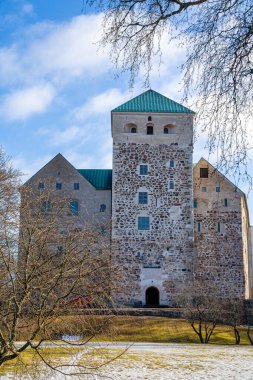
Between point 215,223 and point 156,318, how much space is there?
42.0ft

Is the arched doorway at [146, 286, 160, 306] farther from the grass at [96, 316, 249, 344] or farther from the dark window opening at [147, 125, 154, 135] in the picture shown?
the dark window opening at [147, 125, 154, 135]

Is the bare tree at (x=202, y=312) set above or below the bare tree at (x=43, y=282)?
below

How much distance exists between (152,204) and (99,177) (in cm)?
715

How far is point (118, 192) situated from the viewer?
39938 mm

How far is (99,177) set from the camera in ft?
147

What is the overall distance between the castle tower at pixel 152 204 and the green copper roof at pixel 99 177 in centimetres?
360

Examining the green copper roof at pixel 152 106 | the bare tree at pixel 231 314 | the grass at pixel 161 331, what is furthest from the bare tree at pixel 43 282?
the green copper roof at pixel 152 106

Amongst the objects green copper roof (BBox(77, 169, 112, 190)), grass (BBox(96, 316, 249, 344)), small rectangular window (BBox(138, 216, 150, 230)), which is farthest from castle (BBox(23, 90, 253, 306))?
grass (BBox(96, 316, 249, 344))

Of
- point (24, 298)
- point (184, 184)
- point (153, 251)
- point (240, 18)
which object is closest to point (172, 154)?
point (184, 184)

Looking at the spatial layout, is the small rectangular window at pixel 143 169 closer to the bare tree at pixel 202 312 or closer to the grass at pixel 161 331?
the bare tree at pixel 202 312

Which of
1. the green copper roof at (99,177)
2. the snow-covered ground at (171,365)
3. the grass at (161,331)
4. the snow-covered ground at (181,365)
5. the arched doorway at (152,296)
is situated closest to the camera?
the snow-covered ground at (171,365)

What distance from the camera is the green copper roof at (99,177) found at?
4350 centimetres

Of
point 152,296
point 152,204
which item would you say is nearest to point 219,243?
point 152,204

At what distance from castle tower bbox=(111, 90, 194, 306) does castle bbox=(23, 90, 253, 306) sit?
0.07 metres
